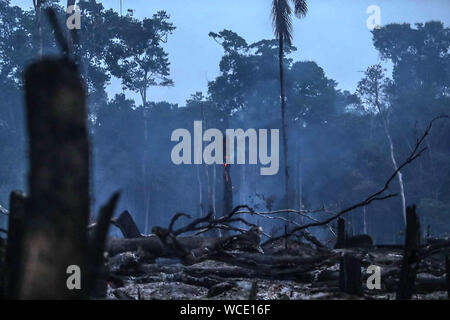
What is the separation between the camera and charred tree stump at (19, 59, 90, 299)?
5.61 feet

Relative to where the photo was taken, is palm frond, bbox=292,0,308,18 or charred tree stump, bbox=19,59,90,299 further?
palm frond, bbox=292,0,308,18

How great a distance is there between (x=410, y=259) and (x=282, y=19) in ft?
64.1

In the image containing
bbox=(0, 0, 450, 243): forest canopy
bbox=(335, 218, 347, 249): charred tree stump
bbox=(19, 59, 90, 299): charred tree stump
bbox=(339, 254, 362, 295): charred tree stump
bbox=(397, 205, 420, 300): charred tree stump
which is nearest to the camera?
bbox=(19, 59, 90, 299): charred tree stump

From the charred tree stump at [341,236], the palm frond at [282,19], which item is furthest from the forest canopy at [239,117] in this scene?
the charred tree stump at [341,236]

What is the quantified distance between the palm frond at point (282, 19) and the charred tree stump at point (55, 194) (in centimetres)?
2047

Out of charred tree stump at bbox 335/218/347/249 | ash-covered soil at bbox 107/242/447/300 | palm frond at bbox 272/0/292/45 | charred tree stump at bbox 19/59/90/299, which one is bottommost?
ash-covered soil at bbox 107/242/447/300

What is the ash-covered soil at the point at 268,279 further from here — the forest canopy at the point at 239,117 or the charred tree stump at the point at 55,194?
the forest canopy at the point at 239,117

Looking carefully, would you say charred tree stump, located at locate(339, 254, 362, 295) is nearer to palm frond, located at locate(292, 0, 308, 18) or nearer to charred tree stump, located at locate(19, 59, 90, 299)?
charred tree stump, located at locate(19, 59, 90, 299)

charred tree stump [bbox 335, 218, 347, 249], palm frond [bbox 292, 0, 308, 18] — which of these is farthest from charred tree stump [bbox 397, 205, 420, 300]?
palm frond [bbox 292, 0, 308, 18]

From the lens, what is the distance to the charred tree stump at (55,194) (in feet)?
5.61

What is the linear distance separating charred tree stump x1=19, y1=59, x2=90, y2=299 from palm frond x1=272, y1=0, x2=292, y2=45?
20.5 metres

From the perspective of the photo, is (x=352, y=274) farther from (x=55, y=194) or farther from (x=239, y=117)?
(x=239, y=117)

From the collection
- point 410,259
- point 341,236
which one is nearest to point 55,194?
point 410,259
